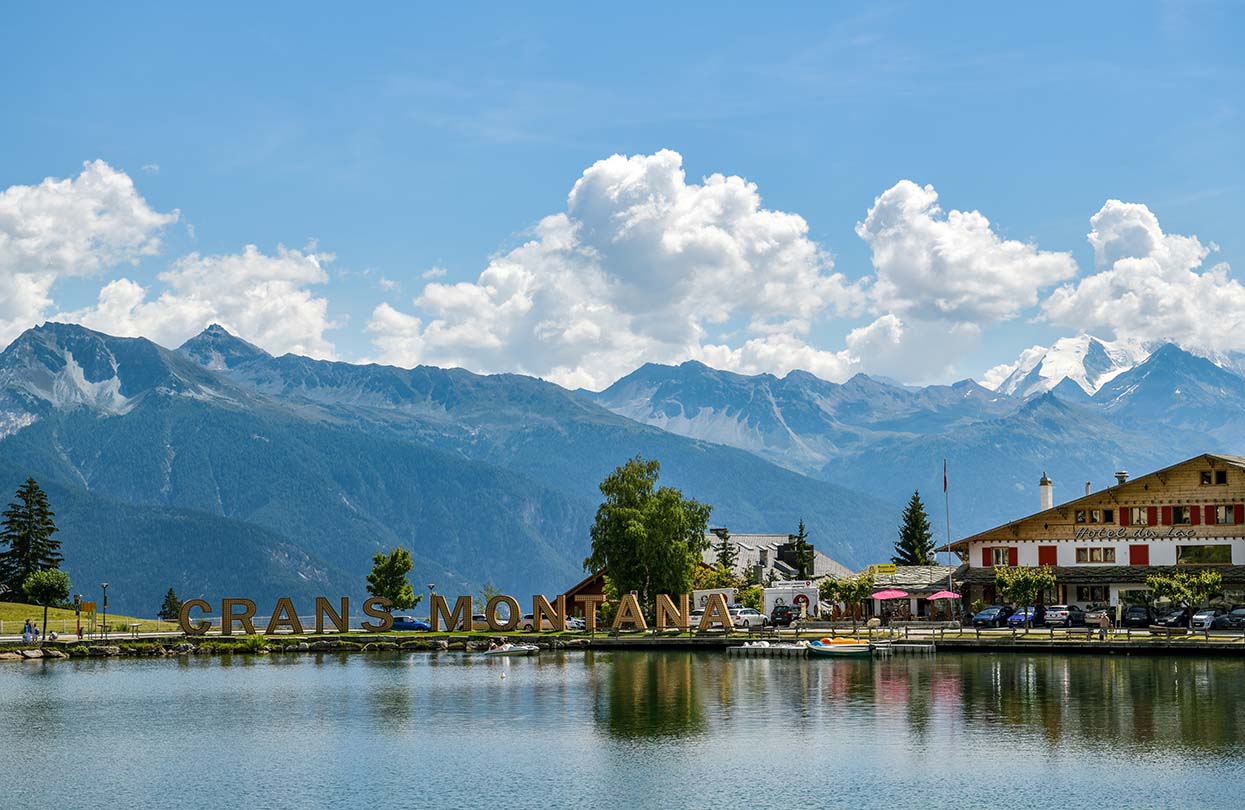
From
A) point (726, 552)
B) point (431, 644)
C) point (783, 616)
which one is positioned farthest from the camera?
point (726, 552)

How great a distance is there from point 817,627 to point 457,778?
69.5 meters

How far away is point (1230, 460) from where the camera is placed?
128m

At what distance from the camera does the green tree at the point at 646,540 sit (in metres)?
133

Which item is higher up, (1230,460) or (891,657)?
(1230,460)

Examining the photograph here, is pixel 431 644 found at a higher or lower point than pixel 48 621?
lower

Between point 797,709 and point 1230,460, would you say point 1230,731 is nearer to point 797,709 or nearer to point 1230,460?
point 797,709

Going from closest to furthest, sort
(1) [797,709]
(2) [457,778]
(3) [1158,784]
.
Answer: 1. (3) [1158,784]
2. (2) [457,778]
3. (1) [797,709]

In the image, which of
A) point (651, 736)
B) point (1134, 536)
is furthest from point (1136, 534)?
point (651, 736)

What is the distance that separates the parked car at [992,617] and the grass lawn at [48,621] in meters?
72.3

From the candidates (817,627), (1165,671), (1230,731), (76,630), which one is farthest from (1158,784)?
(76,630)

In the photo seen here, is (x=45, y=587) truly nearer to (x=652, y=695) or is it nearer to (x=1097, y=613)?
(x=652, y=695)

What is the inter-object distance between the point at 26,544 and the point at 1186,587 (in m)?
110

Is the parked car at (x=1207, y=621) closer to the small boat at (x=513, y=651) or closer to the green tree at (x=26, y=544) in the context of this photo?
the small boat at (x=513, y=651)

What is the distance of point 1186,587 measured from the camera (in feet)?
367
